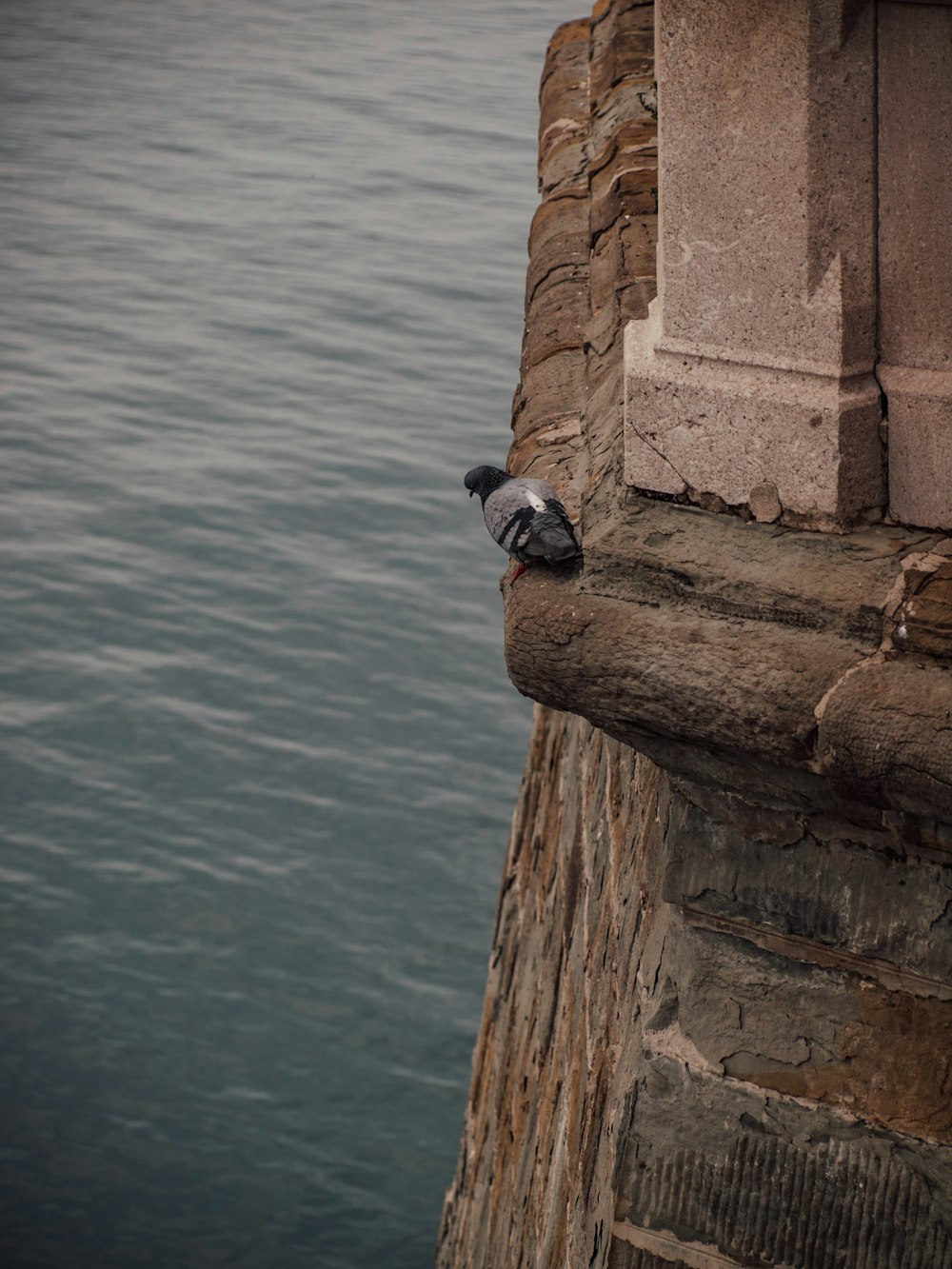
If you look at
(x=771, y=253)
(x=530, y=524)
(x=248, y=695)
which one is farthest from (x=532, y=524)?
(x=248, y=695)

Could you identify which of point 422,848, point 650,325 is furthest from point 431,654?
point 650,325

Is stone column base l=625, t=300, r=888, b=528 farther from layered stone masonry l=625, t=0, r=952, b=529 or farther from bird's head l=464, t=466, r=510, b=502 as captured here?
bird's head l=464, t=466, r=510, b=502

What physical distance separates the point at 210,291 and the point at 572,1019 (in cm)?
2502

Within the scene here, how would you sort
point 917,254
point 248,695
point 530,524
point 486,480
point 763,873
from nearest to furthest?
point 917,254, point 763,873, point 530,524, point 486,480, point 248,695

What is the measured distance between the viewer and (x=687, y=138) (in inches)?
75.5

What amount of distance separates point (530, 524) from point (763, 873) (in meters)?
0.57

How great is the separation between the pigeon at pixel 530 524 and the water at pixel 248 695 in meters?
9.51

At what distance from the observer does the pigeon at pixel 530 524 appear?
2.16m

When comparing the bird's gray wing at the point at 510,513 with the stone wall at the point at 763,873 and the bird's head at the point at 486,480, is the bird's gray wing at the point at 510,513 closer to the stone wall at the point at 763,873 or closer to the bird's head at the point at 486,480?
the stone wall at the point at 763,873

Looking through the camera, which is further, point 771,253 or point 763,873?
point 763,873

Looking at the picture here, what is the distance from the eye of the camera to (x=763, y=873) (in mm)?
2086

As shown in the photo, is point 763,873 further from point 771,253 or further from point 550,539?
point 771,253

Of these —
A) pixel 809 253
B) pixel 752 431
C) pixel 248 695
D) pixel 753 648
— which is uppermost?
pixel 809 253

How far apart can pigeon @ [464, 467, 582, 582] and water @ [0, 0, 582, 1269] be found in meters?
9.51
